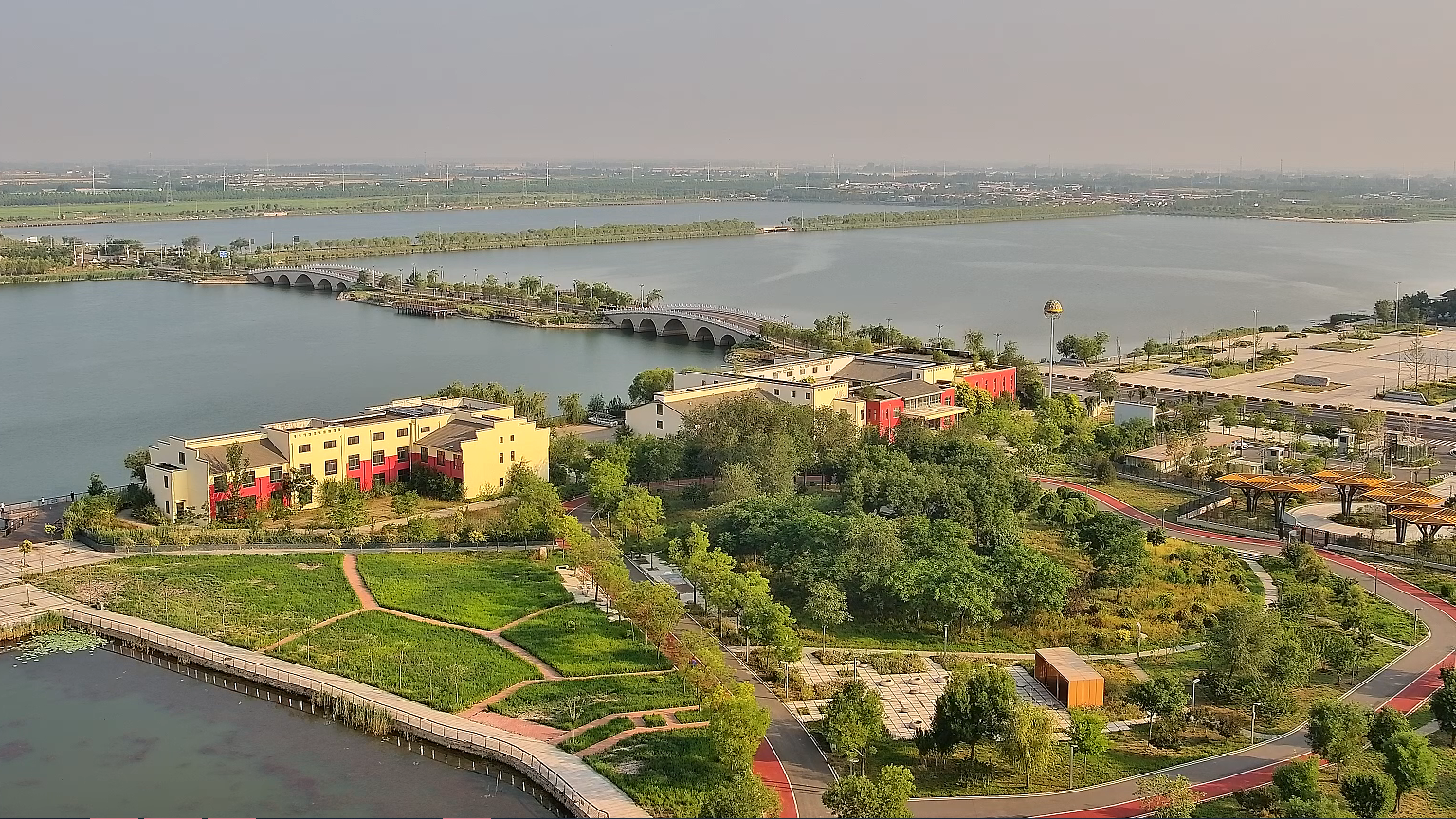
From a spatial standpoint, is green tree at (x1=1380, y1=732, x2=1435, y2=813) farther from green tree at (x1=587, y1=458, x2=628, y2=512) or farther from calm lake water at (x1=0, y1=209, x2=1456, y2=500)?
calm lake water at (x1=0, y1=209, x2=1456, y2=500)

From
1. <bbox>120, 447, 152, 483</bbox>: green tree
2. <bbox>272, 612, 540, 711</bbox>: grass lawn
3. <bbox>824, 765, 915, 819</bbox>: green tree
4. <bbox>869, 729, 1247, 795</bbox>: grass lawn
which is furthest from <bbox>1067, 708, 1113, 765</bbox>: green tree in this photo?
<bbox>120, 447, 152, 483</bbox>: green tree

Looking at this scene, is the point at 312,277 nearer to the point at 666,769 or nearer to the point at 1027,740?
the point at 666,769

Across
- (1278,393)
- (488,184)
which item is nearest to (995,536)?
(1278,393)

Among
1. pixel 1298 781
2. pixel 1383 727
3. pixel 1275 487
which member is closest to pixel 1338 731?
pixel 1383 727

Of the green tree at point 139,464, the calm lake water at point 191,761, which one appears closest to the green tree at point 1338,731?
the calm lake water at point 191,761

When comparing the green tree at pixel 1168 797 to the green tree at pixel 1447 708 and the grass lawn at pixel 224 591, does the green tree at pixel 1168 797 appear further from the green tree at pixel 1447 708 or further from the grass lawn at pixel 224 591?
the grass lawn at pixel 224 591

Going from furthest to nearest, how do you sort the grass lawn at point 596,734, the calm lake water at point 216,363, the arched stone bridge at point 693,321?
1. the arched stone bridge at point 693,321
2. the calm lake water at point 216,363
3. the grass lawn at point 596,734
